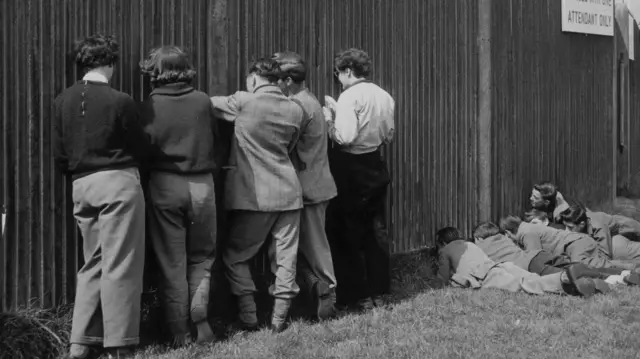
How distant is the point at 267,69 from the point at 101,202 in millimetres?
1550

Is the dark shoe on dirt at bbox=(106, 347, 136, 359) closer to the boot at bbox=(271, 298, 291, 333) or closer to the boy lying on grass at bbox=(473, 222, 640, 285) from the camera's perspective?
the boot at bbox=(271, 298, 291, 333)

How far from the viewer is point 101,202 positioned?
4914 millimetres

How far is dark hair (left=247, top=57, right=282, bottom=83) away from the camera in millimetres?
5887

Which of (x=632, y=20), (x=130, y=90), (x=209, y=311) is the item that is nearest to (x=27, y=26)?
(x=130, y=90)

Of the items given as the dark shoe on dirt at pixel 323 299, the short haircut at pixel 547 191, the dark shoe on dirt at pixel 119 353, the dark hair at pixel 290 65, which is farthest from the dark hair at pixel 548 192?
the dark shoe on dirt at pixel 119 353

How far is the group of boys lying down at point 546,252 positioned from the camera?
23.6ft

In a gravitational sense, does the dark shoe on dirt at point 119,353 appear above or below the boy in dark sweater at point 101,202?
below

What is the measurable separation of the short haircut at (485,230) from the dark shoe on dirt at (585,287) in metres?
1.36

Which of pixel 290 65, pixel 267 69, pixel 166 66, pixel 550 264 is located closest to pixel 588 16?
pixel 550 264

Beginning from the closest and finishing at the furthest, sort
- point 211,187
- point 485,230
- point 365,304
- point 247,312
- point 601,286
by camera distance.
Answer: point 211,187 < point 247,312 < point 365,304 < point 601,286 < point 485,230

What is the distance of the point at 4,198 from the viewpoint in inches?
191

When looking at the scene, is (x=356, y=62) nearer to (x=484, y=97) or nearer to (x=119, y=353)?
(x=484, y=97)

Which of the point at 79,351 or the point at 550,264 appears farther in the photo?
the point at 550,264

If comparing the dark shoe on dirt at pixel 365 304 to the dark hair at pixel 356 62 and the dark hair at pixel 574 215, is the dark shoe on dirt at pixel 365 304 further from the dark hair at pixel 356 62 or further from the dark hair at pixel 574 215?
the dark hair at pixel 574 215
